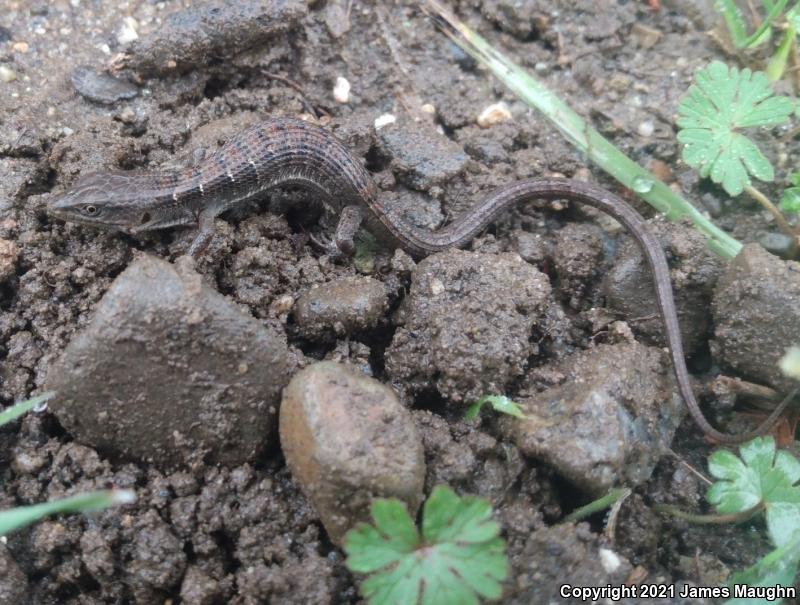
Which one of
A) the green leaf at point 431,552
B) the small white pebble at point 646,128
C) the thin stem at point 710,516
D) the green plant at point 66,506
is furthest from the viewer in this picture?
the small white pebble at point 646,128

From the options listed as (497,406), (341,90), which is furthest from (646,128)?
(497,406)

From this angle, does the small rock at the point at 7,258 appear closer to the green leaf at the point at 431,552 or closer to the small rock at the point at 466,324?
the small rock at the point at 466,324

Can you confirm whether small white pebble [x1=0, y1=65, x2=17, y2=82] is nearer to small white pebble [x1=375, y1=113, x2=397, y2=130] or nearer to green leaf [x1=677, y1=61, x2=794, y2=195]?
small white pebble [x1=375, y1=113, x2=397, y2=130]

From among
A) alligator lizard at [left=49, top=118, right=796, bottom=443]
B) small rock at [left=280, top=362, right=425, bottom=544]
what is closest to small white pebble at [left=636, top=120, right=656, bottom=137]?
alligator lizard at [left=49, top=118, right=796, bottom=443]

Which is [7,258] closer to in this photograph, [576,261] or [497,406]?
[497,406]

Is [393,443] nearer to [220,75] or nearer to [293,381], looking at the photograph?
[293,381]

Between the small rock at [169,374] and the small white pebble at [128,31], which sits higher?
the small white pebble at [128,31]

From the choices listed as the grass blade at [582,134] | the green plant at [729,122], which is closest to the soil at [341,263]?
the grass blade at [582,134]

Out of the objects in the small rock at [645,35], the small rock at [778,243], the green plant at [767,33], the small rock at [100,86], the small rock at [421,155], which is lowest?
the small rock at [778,243]
